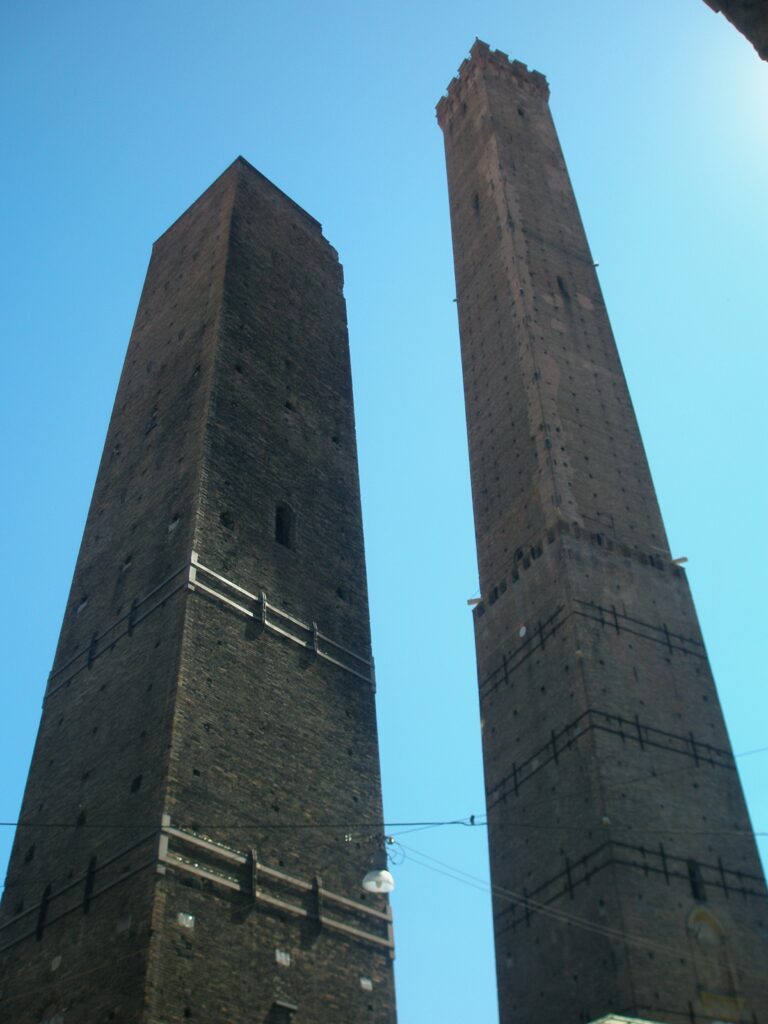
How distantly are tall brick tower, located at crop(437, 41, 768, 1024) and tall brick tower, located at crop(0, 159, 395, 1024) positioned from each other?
2.59m

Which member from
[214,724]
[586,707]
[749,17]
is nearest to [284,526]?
[214,724]

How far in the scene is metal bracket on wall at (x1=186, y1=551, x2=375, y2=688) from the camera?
47.5 ft

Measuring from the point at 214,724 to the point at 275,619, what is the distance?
85.9 inches

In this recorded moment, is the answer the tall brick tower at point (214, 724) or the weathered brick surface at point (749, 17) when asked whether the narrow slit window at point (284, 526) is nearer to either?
the tall brick tower at point (214, 724)

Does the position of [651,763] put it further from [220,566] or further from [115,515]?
[115,515]

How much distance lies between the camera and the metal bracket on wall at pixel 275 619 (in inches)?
571

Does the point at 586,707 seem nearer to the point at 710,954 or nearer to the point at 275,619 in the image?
the point at 710,954

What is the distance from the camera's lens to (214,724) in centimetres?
1316

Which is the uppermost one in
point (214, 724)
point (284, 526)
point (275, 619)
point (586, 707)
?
point (284, 526)

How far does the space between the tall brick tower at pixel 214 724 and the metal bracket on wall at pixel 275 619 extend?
1.2 inches

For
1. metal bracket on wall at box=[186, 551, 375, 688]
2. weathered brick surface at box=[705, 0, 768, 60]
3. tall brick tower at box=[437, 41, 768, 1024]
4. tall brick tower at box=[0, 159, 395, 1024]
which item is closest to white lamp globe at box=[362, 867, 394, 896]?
tall brick tower at box=[0, 159, 395, 1024]

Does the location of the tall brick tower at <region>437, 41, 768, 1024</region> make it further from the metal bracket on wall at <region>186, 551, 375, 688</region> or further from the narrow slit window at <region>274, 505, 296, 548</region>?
the narrow slit window at <region>274, 505, 296, 548</region>

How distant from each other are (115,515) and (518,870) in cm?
791

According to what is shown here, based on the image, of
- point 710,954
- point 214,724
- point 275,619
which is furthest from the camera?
point 275,619
